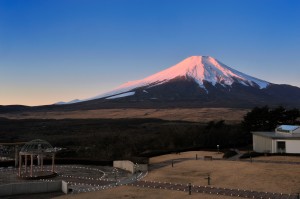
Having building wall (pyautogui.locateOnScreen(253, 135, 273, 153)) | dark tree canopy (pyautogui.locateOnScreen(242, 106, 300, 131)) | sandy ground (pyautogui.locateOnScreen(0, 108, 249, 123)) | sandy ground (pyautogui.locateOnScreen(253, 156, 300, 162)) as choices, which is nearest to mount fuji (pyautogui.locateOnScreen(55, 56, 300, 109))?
sandy ground (pyautogui.locateOnScreen(0, 108, 249, 123))

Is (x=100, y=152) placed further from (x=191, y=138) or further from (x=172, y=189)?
(x=172, y=189)

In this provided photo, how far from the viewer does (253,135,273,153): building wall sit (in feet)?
131

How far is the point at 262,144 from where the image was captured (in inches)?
1635

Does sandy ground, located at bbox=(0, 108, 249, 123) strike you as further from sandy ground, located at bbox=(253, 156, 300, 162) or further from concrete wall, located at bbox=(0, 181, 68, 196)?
concrete wall, located at bbox=(0, 181, 68, 196)

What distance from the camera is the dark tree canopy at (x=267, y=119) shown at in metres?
53.7

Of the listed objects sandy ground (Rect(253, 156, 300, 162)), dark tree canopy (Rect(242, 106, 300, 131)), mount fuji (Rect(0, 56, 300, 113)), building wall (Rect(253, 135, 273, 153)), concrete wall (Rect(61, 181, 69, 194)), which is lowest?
concrete wall (Rect(61, 181, 69, 194))

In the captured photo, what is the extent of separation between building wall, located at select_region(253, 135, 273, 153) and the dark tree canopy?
34.8ft

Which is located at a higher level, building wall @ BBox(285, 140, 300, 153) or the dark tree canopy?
the dark tree canopy

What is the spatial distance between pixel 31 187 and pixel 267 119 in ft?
125

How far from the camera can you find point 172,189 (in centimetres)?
2395

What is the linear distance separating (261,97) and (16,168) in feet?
488

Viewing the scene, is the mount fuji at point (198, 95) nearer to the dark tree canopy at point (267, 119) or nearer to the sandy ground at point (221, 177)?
the dark tree canopy at point (267, 119)

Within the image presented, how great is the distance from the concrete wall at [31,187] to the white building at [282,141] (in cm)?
2326

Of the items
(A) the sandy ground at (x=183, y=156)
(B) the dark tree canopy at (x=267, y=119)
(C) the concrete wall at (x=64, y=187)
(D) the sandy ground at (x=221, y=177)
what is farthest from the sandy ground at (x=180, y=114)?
(C) the concrete wall at (x=64, y=187)
